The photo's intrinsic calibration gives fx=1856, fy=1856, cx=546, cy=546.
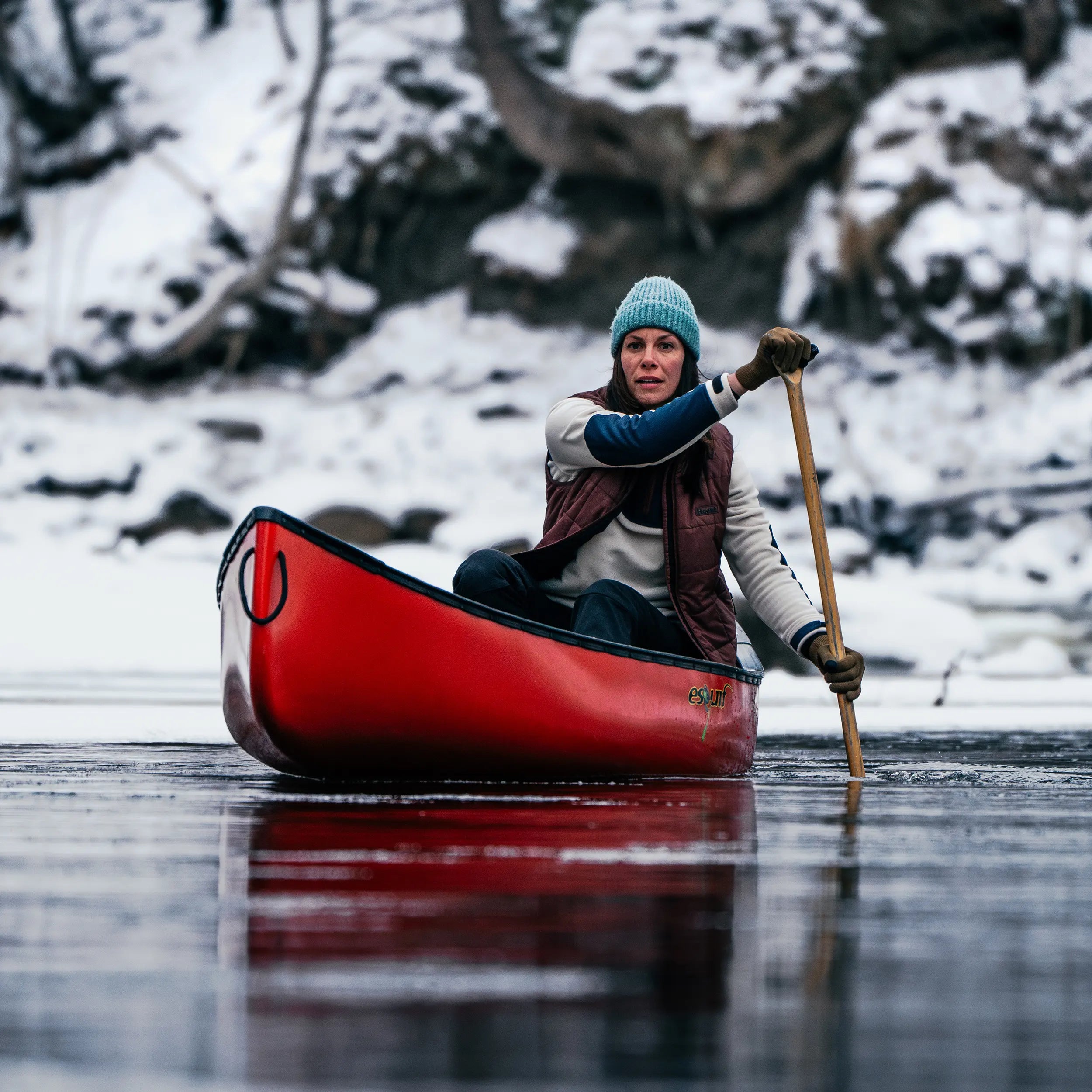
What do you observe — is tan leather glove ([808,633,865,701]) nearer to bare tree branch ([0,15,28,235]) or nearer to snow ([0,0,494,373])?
snow ([0,0,494,373])

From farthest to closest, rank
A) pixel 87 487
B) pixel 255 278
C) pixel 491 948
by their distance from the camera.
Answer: pixel 255 278, pixel 87 487, pixel 491 948

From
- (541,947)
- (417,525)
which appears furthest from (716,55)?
(541,947)

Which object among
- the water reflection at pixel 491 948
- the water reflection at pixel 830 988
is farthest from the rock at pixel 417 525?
the water reflection at pixel 830 988

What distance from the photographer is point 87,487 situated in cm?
1240

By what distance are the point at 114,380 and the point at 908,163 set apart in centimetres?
585

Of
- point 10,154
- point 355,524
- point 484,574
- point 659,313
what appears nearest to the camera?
point 484,574

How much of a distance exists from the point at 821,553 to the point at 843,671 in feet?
1.03

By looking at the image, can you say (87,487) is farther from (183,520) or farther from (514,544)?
(514,544)

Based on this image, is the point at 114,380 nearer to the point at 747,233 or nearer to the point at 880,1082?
the point at 747,233

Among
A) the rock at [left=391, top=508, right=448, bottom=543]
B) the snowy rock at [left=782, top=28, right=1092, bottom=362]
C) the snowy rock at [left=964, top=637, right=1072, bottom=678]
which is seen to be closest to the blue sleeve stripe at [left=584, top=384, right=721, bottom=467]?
the snowy rock at [left=964, top=637, right=1072, bottom=678]

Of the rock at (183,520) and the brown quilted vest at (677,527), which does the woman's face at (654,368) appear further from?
the rock at (183,520)

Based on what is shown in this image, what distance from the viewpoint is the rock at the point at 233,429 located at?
13.0 metres

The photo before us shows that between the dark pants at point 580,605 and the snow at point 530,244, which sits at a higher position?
the snow at point 530,244

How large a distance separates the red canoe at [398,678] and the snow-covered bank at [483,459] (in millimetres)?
6807
